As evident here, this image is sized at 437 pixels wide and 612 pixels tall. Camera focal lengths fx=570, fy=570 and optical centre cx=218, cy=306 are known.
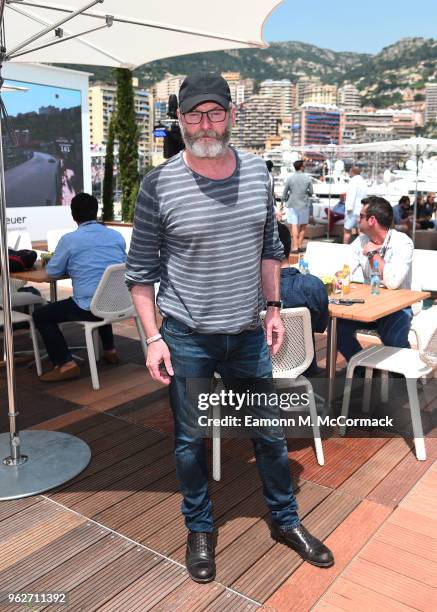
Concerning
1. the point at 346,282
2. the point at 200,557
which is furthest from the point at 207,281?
the point at 346,282

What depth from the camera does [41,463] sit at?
2.75m

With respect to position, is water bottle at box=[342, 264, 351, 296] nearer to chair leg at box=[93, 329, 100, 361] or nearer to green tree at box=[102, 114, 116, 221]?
chair leg at box=[93, 329, 100, 361]

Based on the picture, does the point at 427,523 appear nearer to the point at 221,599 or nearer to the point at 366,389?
the point at 221,599

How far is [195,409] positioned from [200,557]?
508 millimetres

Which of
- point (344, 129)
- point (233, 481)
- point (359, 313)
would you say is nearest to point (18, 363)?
point (233, 481)

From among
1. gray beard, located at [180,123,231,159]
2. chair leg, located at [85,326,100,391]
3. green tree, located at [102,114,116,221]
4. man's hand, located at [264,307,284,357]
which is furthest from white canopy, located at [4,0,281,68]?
green tree, located at [102,114,116,221]

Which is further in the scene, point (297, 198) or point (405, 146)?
point (405, 146)

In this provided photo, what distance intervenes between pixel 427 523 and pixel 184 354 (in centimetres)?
126

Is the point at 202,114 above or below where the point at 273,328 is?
above

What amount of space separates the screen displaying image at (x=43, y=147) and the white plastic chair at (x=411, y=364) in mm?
8833

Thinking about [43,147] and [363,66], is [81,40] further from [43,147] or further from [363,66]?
[363,66]

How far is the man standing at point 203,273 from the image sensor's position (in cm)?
176

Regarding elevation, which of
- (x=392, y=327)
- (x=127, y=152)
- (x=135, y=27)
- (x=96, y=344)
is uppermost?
(x=135, y=27)

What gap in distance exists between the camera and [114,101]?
11.9 meters
